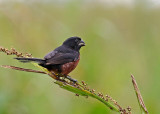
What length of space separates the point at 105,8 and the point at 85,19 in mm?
1909

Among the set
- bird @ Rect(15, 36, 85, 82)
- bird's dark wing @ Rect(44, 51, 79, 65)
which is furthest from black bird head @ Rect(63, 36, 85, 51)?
bird's dark wing @ Rect(44, 51, 79, 65)

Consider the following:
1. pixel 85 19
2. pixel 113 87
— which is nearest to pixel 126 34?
pixel 85 19

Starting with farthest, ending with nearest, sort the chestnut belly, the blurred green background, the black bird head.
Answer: the black bird head
the chestnut belly
the blurred green background

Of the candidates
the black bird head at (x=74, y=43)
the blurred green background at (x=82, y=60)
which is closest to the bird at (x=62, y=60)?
the black bird head at (x=74, y=43)

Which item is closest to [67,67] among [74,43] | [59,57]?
[59,57]

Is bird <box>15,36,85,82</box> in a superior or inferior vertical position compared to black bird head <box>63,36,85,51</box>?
inferior

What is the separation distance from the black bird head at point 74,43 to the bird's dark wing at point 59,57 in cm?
30

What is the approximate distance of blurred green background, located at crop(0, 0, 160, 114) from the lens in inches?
117

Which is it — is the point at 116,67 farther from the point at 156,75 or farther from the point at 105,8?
the point at 105,8

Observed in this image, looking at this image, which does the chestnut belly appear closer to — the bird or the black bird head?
the bird

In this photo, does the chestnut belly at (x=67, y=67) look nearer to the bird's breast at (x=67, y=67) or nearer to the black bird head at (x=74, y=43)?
the bird's breast at (x=67, y=67)

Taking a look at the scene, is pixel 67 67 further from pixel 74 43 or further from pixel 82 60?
pixel 74 43

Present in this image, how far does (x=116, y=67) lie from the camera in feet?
12.0

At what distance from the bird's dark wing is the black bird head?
296mm
